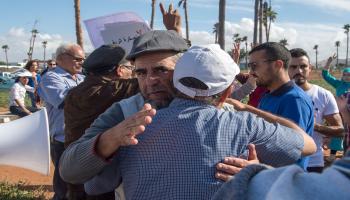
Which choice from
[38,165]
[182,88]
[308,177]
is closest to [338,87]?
[38,165]

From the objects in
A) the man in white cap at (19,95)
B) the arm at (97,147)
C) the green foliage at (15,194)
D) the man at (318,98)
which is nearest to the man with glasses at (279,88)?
the man at (318,98)

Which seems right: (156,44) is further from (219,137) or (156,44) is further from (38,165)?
(38,165)

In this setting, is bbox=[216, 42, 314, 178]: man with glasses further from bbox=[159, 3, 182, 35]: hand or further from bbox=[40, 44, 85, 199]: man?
bbox=[40, 44, 85, 199]: man

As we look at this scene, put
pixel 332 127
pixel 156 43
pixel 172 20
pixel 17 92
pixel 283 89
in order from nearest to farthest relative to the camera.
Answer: pixel 156 43 → pixel 172 20 → pixel 283 89 → pixel 332 127 → pixel 17 92

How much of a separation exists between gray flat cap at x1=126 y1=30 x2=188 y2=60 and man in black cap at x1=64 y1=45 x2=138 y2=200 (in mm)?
447

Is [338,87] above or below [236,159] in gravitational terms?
below

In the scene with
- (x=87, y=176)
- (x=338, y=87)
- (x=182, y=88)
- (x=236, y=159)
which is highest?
(x=182, y=88)

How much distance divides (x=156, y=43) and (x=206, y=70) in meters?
0.51

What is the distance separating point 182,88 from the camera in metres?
1.82

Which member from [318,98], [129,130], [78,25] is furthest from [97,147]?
[78,25]

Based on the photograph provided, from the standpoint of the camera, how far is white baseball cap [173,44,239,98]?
1.78 m

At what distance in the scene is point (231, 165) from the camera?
5.62ft

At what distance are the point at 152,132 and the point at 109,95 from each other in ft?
3.24

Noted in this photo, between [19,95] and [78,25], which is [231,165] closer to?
[19,95]
